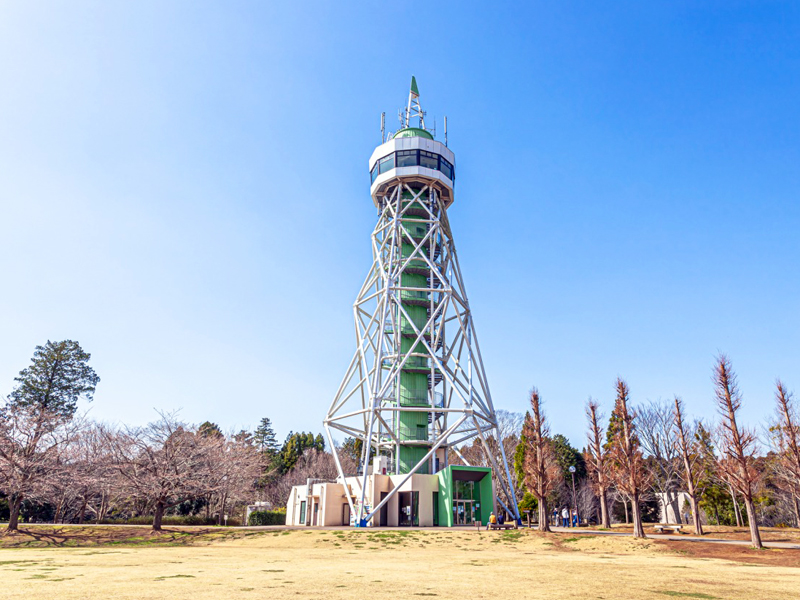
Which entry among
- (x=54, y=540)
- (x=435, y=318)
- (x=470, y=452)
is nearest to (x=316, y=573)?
(x=54, y=540)

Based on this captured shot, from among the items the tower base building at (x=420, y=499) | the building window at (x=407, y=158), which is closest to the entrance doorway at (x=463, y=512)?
the tower base building at (x=420, y=499)

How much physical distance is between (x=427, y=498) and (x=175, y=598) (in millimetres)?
30259

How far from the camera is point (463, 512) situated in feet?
125

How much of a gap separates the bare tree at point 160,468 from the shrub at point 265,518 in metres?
11.7

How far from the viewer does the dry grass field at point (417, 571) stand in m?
10.3

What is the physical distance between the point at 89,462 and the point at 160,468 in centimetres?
1258

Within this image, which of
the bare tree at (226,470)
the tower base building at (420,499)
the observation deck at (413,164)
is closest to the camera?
the tower base building at (420,499)

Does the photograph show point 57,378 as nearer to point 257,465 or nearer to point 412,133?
point 257,465

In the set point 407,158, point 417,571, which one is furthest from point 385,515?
point 407,158

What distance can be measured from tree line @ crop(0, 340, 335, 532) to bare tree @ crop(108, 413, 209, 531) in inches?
2.3

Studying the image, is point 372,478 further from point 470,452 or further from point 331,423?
point 470,452

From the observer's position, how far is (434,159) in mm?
48312

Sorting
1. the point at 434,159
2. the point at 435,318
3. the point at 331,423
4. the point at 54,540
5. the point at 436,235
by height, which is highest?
the point at 434,159

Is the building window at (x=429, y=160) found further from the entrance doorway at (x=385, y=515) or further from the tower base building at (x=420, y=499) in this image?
the entrance doorway at (x=385, y=515)
